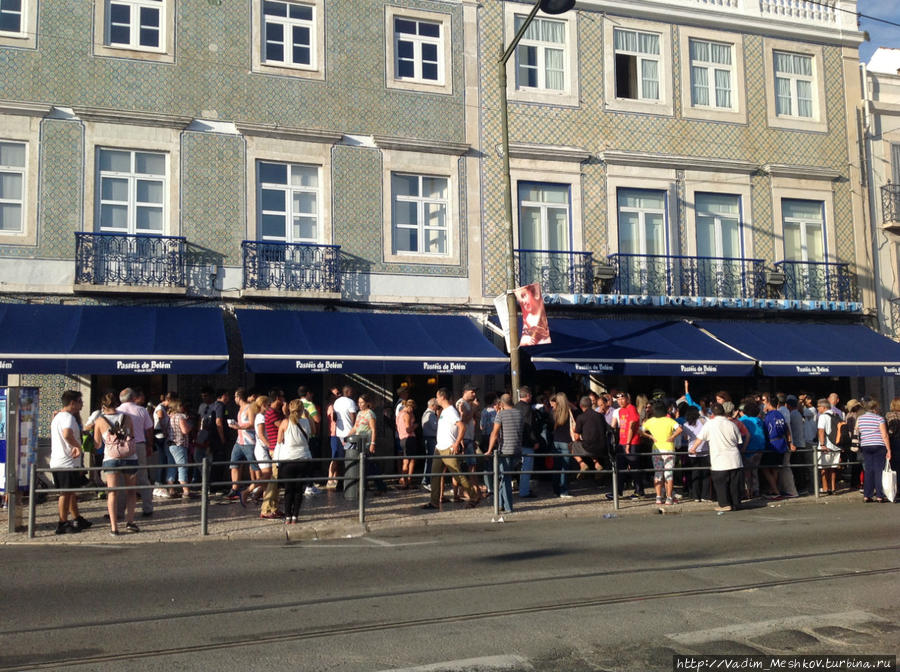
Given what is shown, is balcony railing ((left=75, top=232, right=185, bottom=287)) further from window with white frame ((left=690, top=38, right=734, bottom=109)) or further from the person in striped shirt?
window with white frame ((left=690, top=38, right=734, bottom=109))

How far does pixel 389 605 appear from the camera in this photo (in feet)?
24.9

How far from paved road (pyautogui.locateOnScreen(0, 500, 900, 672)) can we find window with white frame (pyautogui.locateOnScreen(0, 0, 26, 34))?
34.0ft

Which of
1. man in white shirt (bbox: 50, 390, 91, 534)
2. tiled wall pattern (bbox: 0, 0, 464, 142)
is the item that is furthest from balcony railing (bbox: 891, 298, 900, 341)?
man in white shirt (bbox: 50, 390, 91, 534)

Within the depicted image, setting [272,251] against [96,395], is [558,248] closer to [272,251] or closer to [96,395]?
[272,251]

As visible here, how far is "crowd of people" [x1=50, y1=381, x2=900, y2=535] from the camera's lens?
12344 mm

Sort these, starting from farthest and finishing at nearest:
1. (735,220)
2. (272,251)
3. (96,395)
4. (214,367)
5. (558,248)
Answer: (735,220), (558,248), (272,251), (96,395), (214,367)

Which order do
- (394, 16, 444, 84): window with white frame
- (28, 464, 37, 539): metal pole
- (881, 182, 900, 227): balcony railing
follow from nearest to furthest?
(28, 464, 37, 539): metal pole
(394, 16, 444, 84): window with white frame
(881, 182, 900, 227): balcony railing

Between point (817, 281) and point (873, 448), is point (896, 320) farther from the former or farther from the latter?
point (873, 448)

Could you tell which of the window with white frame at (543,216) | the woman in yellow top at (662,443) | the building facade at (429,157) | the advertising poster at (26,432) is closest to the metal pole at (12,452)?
the advertising poster at (26,432)

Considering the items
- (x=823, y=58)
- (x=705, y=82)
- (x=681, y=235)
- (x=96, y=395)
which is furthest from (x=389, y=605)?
(x=823, y=58)

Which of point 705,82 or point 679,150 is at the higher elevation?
point 705,82

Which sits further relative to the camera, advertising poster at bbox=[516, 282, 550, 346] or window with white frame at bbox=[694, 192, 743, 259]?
window with white frame at bbox=[694, 192, 743, 259]

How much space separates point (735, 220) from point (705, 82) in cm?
322

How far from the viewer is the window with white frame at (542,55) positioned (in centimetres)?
2006
